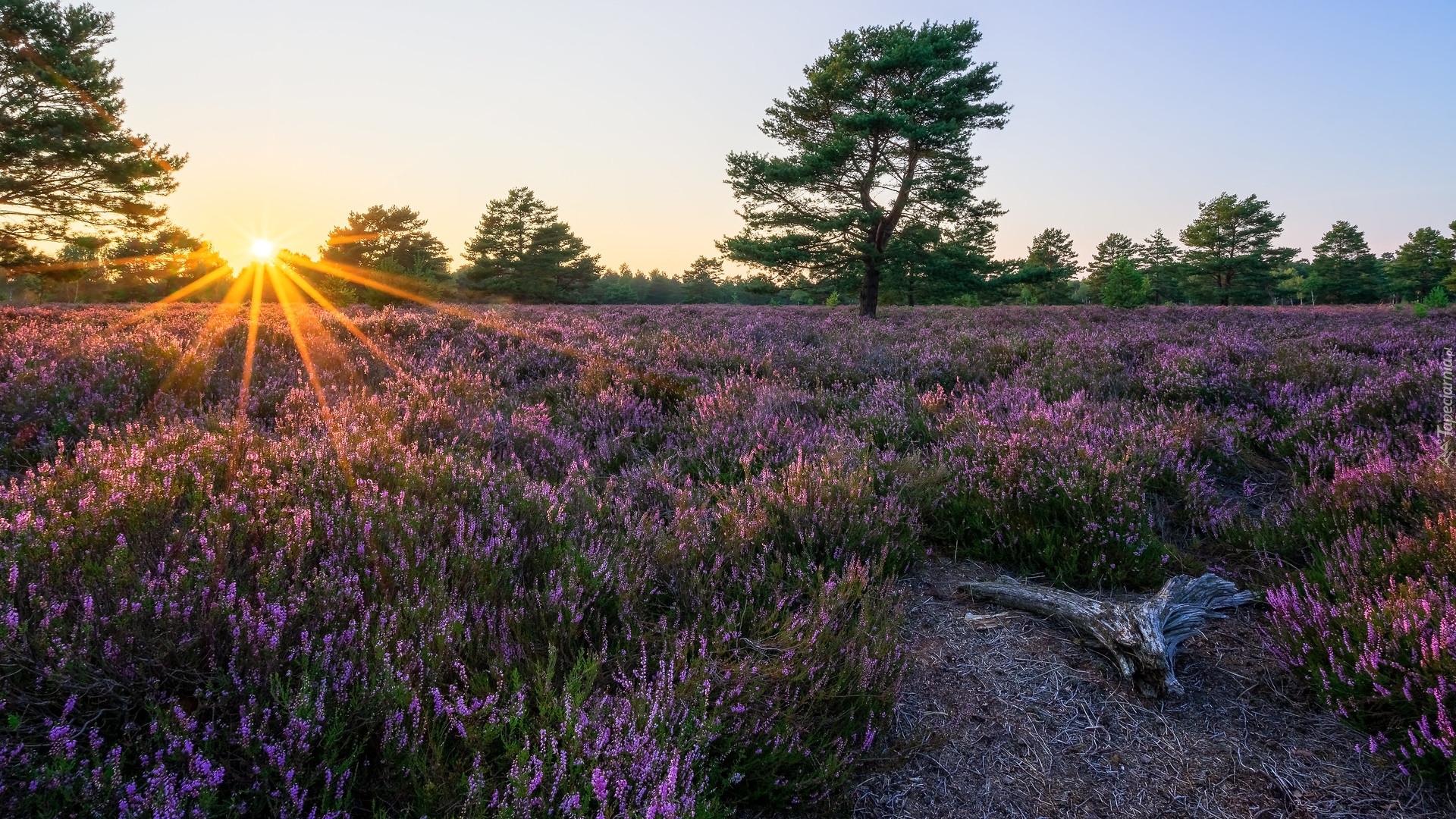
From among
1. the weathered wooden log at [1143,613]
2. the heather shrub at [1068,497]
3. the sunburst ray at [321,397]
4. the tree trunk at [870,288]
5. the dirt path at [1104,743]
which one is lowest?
the dirt path at [1104,743]

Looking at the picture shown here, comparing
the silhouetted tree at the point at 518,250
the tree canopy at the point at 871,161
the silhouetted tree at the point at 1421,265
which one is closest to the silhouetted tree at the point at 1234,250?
the silhouetted tree at the point at 1421,265

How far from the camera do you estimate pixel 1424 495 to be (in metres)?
2.82

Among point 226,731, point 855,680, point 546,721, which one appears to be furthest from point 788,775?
point 226,731

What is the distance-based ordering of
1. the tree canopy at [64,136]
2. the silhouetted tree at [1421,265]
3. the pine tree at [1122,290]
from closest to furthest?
the tree canopy at [64,136]
the pine tree at [1122,290]
the silhouetted tree at [1421,265]

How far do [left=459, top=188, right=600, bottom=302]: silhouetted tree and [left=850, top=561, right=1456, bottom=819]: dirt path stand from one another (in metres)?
50.5

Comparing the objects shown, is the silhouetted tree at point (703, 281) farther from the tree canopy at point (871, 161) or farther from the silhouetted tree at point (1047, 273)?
the tree canopy at point (871, 161)

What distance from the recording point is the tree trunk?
65.3ft

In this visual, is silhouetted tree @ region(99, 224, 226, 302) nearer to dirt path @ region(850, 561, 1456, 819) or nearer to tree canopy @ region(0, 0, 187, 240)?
tree canopy @ region(0, 0, 187, 240)

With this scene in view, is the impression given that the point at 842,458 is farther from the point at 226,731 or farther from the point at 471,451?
the point at 226,731

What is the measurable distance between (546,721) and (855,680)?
0.95m

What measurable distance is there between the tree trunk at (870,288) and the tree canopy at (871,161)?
0.13 feet

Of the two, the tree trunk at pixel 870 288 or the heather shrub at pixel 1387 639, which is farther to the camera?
the tree trunk at pixel 870 288

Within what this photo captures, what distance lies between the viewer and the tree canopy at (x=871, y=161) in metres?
19.0

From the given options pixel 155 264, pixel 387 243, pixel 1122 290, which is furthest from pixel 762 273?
pixel 387 243
